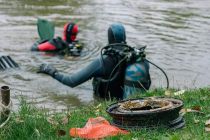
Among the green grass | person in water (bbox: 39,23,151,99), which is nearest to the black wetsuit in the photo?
person in water (bbox: 39,23,151,99)

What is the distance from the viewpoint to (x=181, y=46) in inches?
471

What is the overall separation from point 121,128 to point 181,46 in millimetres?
7585

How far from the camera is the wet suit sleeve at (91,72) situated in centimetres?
763

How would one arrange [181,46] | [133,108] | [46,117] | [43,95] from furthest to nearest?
[181,46], [43,95], [46,117], [133,108]

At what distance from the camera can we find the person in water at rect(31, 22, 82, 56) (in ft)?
35.0

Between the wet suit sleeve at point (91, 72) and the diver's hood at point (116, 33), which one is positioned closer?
the wet suit sleeve at point (91, 72)

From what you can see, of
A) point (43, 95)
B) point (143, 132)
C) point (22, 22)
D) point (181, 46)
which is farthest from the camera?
point (22, 22)

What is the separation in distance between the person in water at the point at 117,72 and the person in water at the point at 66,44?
242 cm

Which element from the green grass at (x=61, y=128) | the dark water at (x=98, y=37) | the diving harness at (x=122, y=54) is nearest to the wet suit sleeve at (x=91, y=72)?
the diving harness at (x=122, y=54)

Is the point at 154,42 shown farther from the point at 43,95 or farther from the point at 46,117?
the point at 46,117

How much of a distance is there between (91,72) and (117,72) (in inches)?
20.3

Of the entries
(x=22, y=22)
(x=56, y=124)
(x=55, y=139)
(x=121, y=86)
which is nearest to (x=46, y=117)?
(x=56, y=124)

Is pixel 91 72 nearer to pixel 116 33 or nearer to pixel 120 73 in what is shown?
pixel 120 73

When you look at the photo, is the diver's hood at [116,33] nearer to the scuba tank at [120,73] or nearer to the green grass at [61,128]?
the scuba tank at [120,73]
